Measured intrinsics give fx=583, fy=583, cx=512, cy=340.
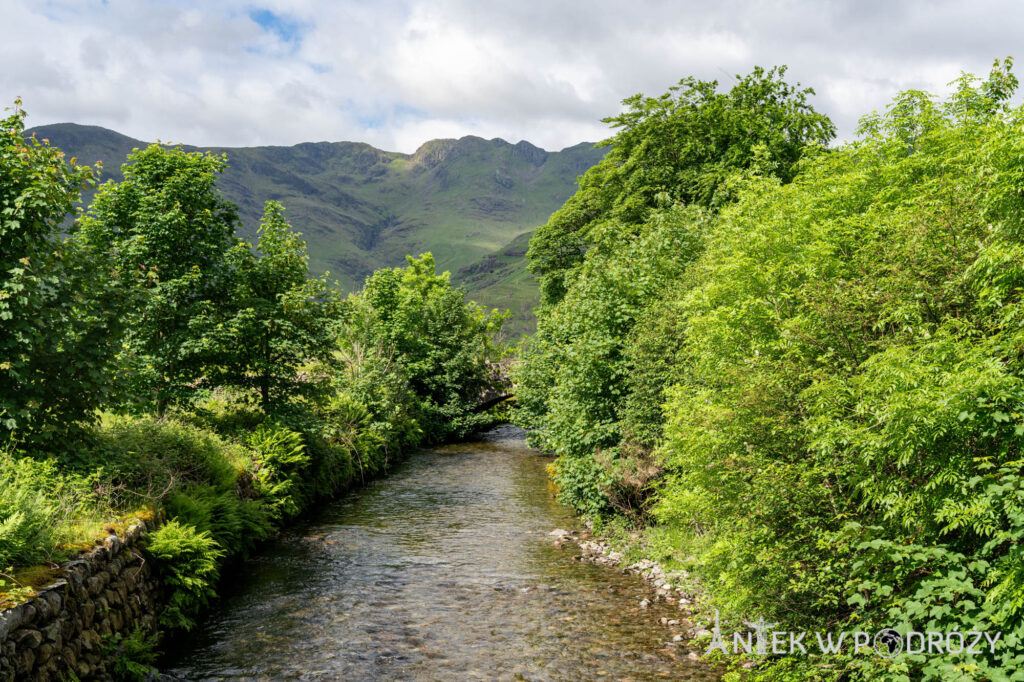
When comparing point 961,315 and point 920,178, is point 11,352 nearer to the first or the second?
point 961,315

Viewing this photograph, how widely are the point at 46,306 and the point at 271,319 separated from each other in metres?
9.92

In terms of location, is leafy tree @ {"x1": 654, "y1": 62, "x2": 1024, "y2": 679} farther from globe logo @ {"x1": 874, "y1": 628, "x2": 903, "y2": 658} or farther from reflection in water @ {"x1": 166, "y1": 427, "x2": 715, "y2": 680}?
reflection in water @ {"x1": 166, "y1": 427, "x2": 715, "y2": 680}

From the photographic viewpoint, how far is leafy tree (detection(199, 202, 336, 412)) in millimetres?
20109

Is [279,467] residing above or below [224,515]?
above

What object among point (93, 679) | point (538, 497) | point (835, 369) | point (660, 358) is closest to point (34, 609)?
point (93, 679)

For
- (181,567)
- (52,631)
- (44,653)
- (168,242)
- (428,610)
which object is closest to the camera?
(44,653)

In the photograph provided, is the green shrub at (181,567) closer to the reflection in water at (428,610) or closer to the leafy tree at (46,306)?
the reflection in water at (428,610)

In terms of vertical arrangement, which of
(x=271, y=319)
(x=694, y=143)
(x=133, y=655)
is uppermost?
(x=694, y=143)

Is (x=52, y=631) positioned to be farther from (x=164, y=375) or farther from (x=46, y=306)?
(x=164, y=375)

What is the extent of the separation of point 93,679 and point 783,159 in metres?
30.8

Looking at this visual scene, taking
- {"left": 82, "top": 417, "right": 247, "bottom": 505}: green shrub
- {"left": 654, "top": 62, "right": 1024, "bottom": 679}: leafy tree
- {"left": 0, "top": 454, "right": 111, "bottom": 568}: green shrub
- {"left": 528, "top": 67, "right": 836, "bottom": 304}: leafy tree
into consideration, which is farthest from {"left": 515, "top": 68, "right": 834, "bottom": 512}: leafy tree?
{"left": 0, "top": 454, "right": 111, "bottom": 568}: green shrub

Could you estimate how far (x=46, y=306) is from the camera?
11.0 meters

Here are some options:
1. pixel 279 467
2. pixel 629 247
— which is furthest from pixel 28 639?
pixel 629 247

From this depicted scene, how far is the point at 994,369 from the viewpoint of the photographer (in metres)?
5.67
